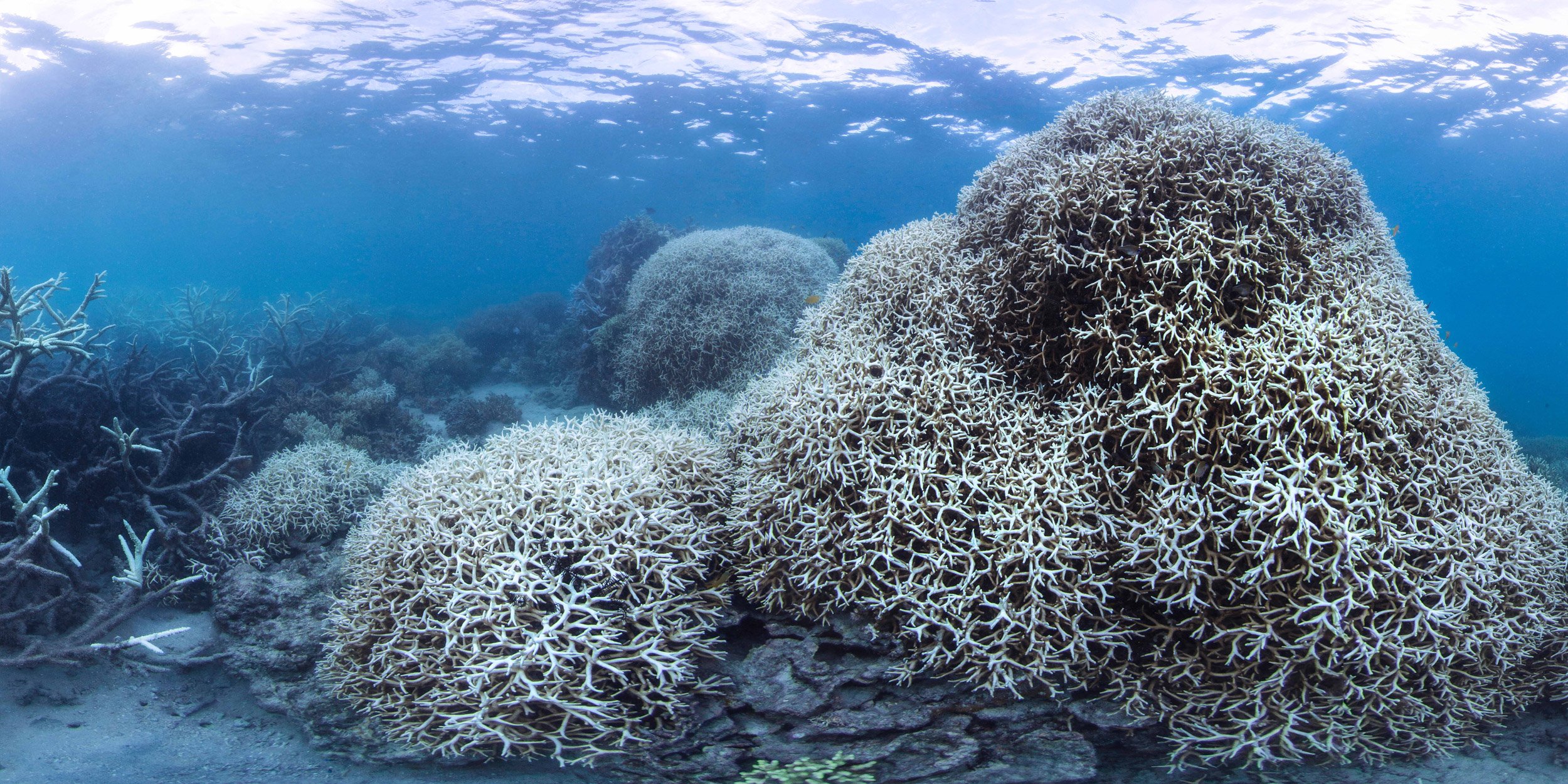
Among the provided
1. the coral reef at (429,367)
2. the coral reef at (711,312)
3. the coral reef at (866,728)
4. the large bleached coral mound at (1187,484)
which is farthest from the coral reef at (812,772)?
the coral reef at (429,367)

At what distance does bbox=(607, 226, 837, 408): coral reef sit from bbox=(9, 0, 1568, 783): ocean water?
287 centimetres

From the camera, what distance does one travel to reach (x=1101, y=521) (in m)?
3.11

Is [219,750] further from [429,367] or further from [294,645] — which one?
[429,367]

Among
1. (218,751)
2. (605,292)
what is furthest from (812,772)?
(605,292)

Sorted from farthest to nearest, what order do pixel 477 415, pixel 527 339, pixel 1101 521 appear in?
pixel 527 339
pixel 477 415
pixel 1101 521

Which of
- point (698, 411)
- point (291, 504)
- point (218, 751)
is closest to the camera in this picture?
point (218, 751)

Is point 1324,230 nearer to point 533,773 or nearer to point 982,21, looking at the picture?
point 533,773

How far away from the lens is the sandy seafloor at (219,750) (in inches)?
121

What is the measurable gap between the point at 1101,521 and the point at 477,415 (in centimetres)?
1079

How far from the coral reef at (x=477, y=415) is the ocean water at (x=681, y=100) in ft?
1.63

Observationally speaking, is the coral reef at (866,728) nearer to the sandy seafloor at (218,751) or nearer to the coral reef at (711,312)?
the sandy seafloor at (218,751)

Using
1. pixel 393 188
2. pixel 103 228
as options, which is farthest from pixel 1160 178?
pixel 103 228

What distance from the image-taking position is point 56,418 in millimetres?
6117

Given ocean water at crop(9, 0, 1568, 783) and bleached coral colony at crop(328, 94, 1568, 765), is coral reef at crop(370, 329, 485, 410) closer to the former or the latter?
ocean water at crop(9, 0, 1568, 783)
